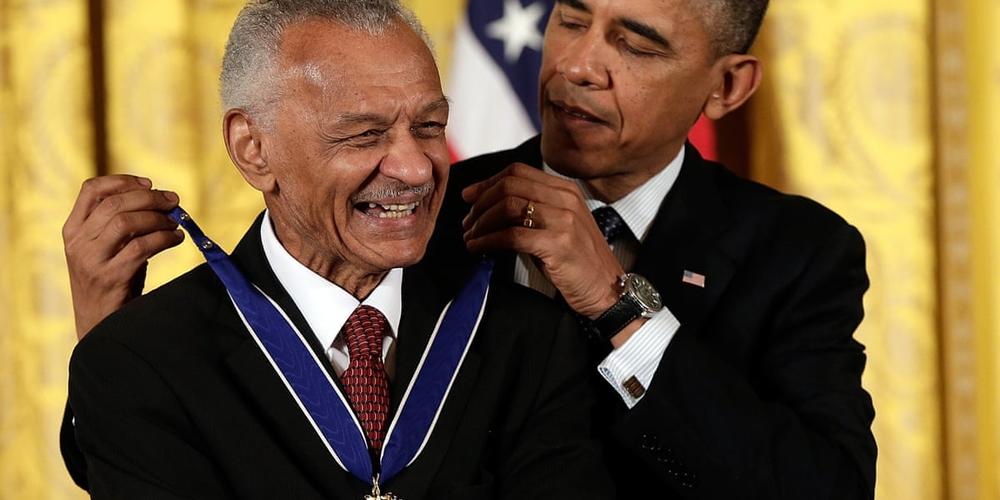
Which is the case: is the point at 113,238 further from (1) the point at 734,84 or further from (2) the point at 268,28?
(1) the point at 734,84

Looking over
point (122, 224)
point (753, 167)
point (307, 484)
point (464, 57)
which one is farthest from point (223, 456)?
point (753, 167)

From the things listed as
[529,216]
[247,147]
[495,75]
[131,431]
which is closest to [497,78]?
[495,75]

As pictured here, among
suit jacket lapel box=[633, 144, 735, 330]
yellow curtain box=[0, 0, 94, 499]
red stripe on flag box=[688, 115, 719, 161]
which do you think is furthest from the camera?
red stripe on flag box=[688, 115, 719, 161]

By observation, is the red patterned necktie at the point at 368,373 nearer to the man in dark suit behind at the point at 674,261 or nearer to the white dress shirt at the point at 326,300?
the white dress shirt at the point at 326,300

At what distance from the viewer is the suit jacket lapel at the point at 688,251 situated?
2.18 metres

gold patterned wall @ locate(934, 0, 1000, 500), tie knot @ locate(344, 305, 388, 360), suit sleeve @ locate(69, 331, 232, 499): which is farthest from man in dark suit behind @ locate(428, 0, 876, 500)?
gold patterned wall @ locate(934, 0, 1000, 500)

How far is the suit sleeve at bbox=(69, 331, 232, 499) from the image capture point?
1.54m

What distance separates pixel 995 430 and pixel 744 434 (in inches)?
64.9

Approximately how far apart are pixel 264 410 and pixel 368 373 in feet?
0.45

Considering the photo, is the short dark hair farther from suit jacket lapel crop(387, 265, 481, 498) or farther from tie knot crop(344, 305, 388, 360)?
tie knot crop(344, 305, 388, 360)

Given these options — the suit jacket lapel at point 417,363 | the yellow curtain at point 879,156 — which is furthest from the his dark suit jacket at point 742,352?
the yellow curtain at point 879,156

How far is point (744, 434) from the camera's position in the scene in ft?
6.46

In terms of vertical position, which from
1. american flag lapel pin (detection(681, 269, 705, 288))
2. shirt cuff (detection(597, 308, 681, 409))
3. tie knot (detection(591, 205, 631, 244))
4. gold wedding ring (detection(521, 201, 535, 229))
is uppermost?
gold wedding ring (detection(521, 201, 535, 229))

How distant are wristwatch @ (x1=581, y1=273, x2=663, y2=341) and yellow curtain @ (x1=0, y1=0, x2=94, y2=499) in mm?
1651
